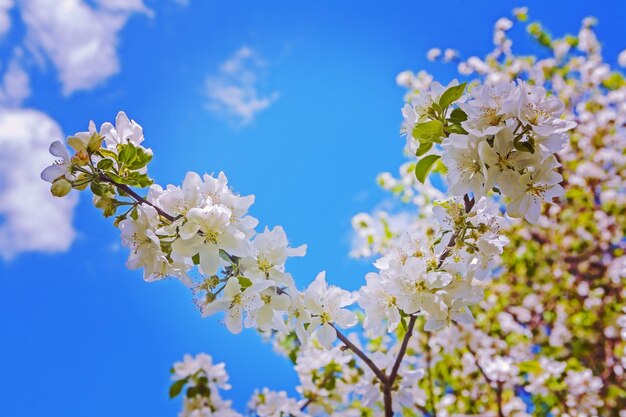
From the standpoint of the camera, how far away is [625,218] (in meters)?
5.01

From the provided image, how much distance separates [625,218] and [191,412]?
13.8 feet

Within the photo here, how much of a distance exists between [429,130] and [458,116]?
84 mm

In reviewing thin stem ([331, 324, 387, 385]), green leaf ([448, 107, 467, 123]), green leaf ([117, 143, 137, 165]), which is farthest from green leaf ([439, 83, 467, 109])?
green leaf ([117, 143, 137, 165])

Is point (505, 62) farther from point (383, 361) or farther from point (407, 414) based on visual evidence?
point (383, 361)

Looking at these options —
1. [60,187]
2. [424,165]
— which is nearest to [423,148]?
[424,165]

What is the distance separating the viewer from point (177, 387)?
3.07 meters

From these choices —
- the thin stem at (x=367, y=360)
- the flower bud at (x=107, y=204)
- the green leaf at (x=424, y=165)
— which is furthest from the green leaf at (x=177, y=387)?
the green leaf at (x=424, y=165)

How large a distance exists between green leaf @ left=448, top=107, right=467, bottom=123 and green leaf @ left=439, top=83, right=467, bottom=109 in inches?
1.1

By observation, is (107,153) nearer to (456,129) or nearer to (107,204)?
(107,204)

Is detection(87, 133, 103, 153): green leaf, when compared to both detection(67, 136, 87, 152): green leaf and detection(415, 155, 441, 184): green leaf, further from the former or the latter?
detection(415, 155, 441, 184): green leaf

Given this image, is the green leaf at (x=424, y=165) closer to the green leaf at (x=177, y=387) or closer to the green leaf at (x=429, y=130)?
the green leaf at (x=429, y=130)

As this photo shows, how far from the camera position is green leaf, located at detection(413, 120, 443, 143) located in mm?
1434

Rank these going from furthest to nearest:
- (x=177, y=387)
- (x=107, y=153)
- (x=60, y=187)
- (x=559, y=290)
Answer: (x=559, y=290) < (x=177, y=387) < (x=107, y=153) < (x=60, y=187)

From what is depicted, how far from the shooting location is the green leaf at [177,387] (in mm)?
2995
